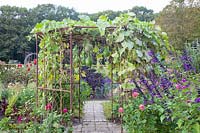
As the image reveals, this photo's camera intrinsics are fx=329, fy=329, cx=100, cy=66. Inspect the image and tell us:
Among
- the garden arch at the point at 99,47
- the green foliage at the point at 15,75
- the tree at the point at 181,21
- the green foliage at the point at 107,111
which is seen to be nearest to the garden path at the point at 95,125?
the green foliage at the point at 107,111

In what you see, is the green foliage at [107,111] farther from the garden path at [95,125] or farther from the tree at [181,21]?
the tree at [181,21]

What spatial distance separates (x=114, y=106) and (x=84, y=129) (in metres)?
0.90

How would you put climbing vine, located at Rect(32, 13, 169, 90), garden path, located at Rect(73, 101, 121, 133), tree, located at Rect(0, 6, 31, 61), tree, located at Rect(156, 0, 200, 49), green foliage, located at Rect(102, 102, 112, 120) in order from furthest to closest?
1. tree, located at Rect(0, 6, 31, 61)
2. tree, located at Rect(156, 0, 200, 49)
3. green foliage, located at Rect(102, 102, 112, 120)
4. garden path, located at Rect(73, 101, 121, 133)
5. climbing vine, located at Rect(32, 13, 169, 90)

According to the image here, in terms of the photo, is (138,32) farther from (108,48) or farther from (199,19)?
(199,19)

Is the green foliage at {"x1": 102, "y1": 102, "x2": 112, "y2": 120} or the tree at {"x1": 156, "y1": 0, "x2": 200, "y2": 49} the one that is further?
the tree at {"x1": 156, "y1": 0, "x2": 200, "y2": 49}

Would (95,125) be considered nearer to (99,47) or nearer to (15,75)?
(99,47)

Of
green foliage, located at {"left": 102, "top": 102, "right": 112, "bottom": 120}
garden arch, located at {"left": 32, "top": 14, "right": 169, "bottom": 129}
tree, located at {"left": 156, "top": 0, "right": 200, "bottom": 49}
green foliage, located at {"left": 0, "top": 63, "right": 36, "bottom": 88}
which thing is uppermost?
tree, located at {"left": 156, "top": 0, "right": 200, "bottom": 49}

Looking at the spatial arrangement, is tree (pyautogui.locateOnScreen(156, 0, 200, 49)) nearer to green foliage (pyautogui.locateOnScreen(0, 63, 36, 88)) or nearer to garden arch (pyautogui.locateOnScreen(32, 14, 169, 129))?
green foliage (pyautogui.locateOnScreen(0, 63, 36, 88))

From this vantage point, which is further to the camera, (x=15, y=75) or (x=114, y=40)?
(x=15, y=75)

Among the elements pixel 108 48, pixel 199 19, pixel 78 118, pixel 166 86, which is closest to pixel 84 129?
pixel 78 118

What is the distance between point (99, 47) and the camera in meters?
5.41

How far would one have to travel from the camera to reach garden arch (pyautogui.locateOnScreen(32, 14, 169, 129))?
13.5 ft

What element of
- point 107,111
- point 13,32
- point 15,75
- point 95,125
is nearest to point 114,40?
point 95,125

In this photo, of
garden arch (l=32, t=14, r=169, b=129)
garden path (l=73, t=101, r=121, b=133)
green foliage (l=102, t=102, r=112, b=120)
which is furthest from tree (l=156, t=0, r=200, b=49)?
garden arch (l=32, t=14, r=169, b=129)
